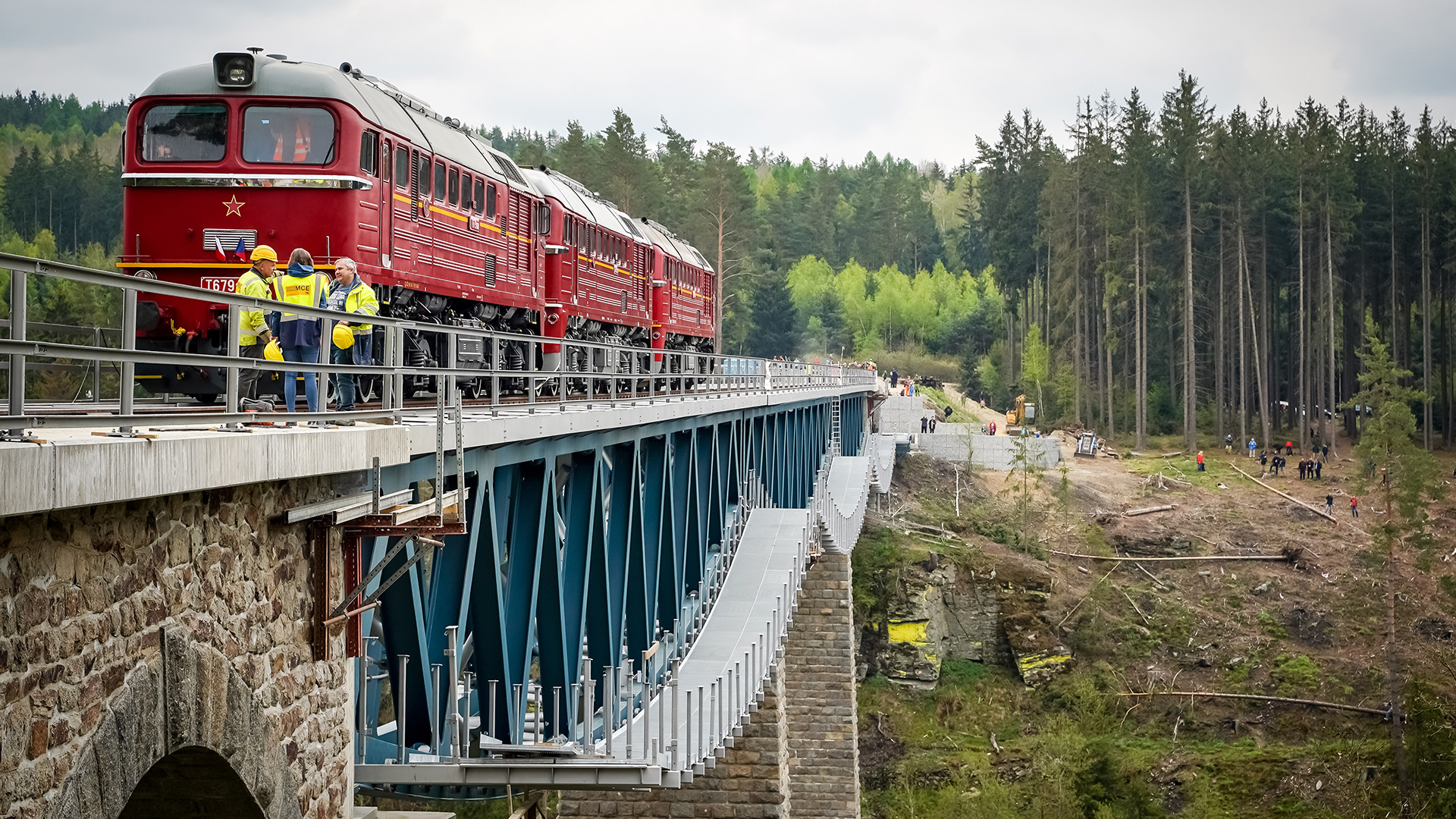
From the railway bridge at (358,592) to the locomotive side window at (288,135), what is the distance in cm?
257

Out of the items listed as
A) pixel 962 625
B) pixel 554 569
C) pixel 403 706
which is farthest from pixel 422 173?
pixel 962 625

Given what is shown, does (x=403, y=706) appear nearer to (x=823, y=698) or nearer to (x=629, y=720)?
(x=629, y=720)

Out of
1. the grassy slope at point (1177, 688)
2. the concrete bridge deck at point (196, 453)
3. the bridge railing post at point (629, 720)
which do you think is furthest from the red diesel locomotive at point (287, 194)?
the grassy slope at point (1177, 688)

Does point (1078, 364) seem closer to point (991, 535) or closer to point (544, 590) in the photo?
point (991, 535)

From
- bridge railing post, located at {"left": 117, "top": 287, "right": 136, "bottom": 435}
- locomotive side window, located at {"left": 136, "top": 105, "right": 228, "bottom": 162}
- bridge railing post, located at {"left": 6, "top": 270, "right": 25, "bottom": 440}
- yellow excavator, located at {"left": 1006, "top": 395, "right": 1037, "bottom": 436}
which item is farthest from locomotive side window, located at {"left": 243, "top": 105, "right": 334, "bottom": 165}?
yellow excavator, located at {"left": 1006, "top": 395, "right": 1037, "bottom": 436}

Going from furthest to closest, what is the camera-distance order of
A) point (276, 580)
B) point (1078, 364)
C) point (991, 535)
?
point (1078, 364) < point (991, 535) < point (276, 580)

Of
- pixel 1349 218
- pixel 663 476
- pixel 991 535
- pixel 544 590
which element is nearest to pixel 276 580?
pixel 544 590

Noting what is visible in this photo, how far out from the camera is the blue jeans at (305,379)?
796 centimetres

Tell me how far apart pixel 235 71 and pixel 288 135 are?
2.95 ft

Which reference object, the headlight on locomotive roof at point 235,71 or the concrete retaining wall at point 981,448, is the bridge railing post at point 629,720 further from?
the concrete retaining wall at point 981,448

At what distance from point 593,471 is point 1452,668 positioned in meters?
42.1

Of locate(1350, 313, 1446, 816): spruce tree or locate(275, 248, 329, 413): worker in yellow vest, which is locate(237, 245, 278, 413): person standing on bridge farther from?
locate(1350, 313, 1446, 816): spruce tree

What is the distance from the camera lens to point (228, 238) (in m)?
14.1

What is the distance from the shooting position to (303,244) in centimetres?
1424
